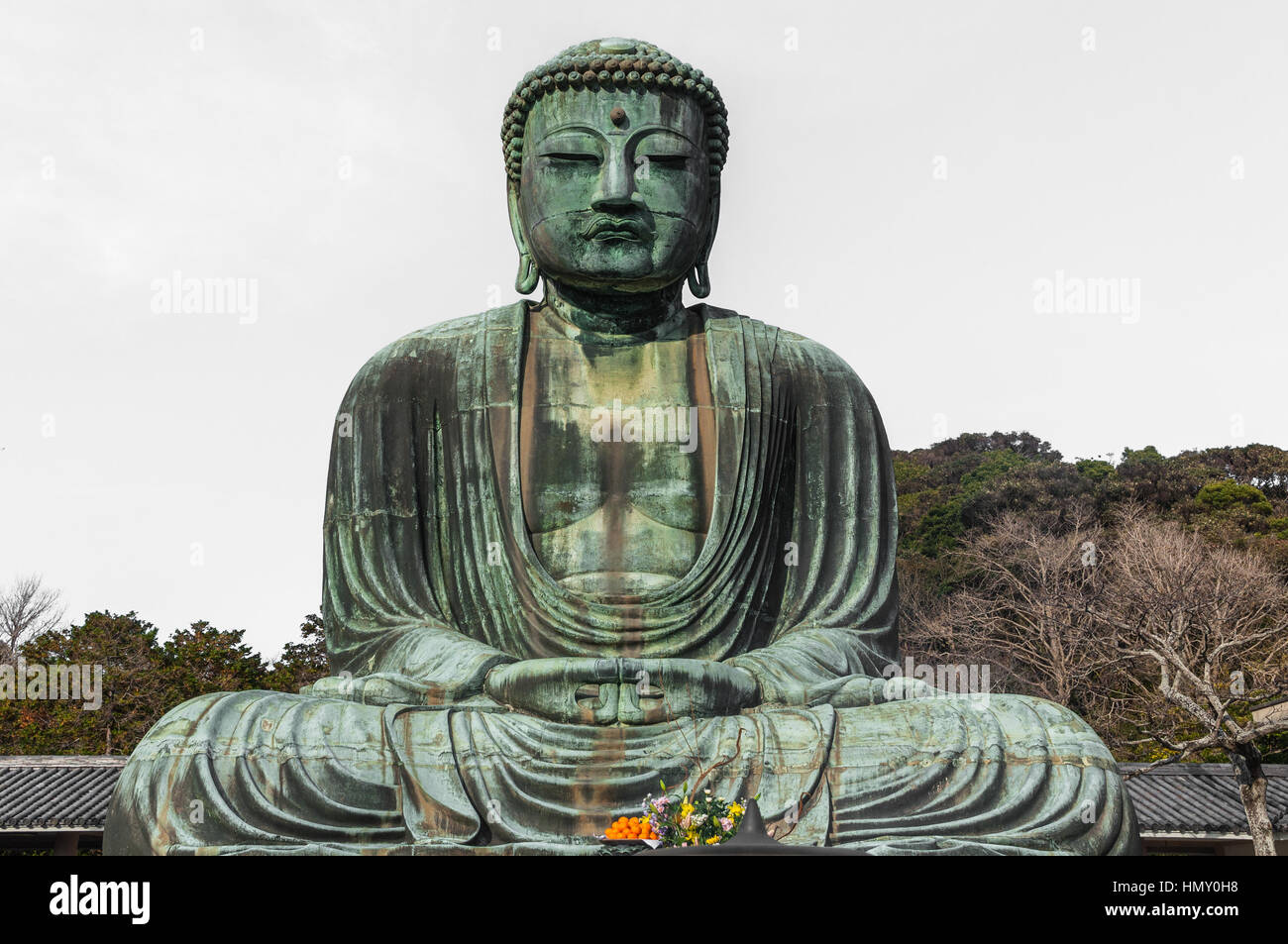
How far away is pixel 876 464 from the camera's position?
25.4ft

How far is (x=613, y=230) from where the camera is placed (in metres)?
7.51

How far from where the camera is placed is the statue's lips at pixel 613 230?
749 cm

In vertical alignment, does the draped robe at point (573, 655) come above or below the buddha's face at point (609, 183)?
below

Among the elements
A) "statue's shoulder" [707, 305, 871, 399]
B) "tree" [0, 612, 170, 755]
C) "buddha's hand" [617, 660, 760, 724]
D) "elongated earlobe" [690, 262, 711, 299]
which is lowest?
"tree" [0, 612, 170, 755]

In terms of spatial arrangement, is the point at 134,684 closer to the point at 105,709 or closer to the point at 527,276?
the point at 105,709

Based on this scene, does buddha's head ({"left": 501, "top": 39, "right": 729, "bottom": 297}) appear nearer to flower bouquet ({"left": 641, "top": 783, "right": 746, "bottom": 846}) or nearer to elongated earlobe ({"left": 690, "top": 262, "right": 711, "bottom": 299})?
elongated earlobe ({"left": 690, "top": 262, "right": 711, "bottom": 299})

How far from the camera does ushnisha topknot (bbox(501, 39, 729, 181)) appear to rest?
298 inches

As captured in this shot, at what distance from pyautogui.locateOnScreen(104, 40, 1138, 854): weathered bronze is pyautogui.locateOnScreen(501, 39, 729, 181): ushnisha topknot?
1 centimetres

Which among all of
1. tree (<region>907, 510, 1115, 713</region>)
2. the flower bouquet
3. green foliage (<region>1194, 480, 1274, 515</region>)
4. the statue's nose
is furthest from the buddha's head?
green foliage (<region>1194, 480, 1274, 515</region>)

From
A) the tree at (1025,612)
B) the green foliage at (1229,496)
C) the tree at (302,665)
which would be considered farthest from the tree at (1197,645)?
the tree at (302,665)

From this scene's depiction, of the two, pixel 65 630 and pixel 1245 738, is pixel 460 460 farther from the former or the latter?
pixel 65 630

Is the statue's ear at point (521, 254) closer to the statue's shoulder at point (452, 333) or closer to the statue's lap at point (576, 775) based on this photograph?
the statue's shoulder at point (452, 333)
